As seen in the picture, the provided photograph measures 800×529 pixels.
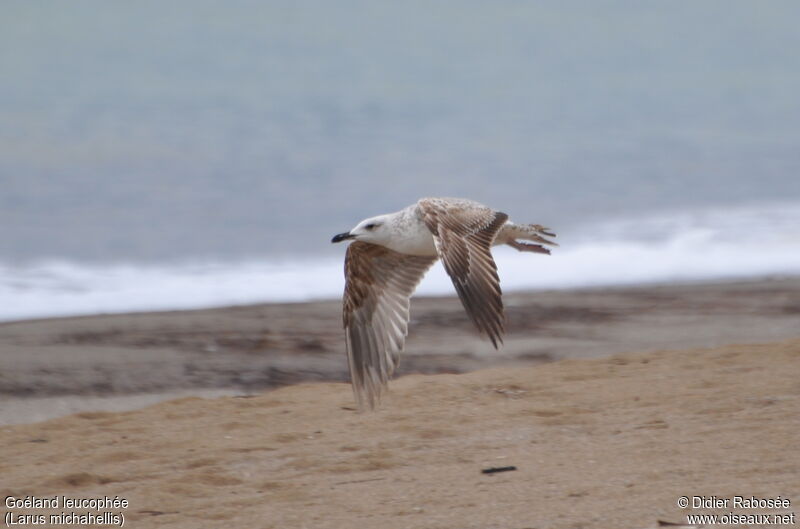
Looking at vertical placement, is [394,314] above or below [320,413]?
above

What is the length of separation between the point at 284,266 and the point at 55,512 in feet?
17.6

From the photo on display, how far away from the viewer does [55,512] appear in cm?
501

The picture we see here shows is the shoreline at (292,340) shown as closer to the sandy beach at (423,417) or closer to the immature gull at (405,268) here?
the sandy beach at (423,417)

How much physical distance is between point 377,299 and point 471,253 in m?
1.06

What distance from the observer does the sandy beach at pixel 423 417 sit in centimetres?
487

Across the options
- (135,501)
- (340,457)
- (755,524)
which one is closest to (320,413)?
(340,457)

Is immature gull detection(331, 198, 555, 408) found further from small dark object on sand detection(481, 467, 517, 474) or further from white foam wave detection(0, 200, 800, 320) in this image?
white foam wave detection(0, 200, 800, 320)

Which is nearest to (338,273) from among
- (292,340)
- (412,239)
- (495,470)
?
(292,340)

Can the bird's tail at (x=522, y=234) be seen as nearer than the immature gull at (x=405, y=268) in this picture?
No

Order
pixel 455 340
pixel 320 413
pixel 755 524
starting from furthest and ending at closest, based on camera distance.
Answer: pixel 455 340, pixel 320 413, pixel 755 524

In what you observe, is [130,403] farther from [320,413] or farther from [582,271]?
[582,271]

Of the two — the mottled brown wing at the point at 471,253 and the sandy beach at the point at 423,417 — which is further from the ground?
the mottled brown wing at the point at 471,253

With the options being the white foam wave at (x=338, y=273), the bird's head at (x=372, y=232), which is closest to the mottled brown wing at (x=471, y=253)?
the bird's head at (x=372, y=232)

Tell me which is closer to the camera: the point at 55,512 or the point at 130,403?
the point at 55,512
